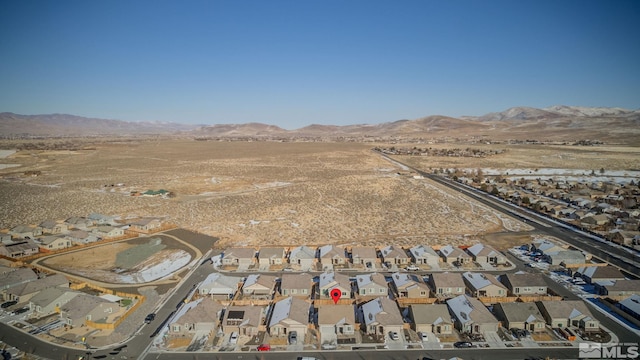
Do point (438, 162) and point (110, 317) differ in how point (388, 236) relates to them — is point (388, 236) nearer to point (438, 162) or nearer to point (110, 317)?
point (110, 317)

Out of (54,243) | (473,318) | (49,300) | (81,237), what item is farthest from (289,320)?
(81,237)

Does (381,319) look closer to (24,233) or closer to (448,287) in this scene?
(448,287)

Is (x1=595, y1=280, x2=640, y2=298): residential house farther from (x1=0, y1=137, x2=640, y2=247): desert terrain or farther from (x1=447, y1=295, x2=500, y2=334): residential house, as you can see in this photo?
(x1=0, y1=137, x2=640, y2=247): desert terrain

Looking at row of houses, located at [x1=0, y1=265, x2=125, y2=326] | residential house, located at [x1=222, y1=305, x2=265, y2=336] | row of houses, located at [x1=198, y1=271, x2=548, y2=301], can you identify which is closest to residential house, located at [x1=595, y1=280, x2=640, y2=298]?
row of houses, located at [x1=198, y1=271, x2=548, y2=301]

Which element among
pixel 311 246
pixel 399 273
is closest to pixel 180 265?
pixel 311 246

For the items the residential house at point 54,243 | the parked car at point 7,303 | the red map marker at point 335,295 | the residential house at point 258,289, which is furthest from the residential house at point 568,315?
the residential house at point 54,243

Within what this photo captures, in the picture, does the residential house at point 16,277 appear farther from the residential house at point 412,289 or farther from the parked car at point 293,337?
the residential house at point 412,289
